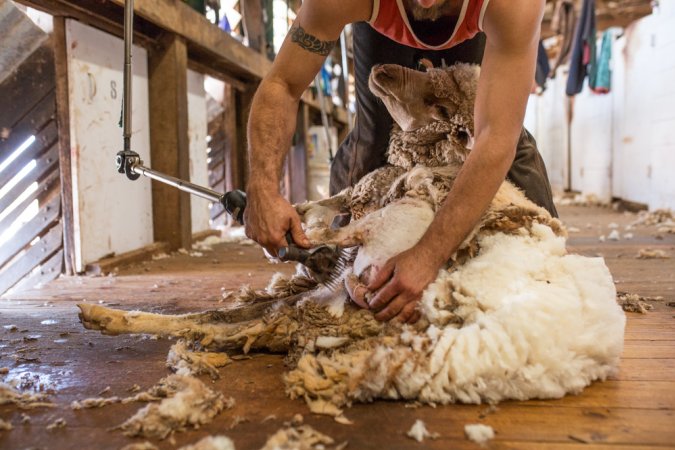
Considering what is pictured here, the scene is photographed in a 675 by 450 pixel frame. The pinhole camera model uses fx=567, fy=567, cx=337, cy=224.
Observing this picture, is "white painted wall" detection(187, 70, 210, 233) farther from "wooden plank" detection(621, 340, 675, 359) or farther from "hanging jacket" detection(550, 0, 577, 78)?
"hanging jacket" detection(550, 0, 577, 78)

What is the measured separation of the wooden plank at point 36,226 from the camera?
139 inches

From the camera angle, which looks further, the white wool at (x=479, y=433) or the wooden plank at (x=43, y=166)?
the wooden plank at (x=43, y=166)

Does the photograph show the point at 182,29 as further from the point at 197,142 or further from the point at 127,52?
the point at 127,52

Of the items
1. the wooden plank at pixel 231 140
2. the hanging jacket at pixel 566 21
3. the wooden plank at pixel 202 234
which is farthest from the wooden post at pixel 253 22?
the hanging jacket at pixel 566 21

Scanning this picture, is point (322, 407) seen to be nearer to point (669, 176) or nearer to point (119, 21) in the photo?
point (119, 21)

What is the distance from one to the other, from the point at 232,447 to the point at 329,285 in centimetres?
65

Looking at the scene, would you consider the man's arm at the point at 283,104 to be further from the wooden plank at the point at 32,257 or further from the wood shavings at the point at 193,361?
the wooden plank at the point at 32,257

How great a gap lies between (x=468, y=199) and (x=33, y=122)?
3.01 m

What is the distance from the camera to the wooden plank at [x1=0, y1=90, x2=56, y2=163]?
350 centimetres

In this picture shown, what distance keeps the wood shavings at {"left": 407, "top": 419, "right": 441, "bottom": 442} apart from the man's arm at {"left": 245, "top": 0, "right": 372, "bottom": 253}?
62cm

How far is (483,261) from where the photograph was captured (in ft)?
5.10

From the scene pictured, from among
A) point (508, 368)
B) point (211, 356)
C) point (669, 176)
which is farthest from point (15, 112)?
point (669, 176)

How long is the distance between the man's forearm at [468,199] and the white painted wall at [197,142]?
12.3 feet

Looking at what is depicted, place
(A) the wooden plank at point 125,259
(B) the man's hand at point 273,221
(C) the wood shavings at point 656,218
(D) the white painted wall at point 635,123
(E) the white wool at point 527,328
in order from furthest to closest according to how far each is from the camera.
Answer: (D) the white painted wall at point 635,123, (C) the wood shavings at point 656,218, (A) the wooden plank at point 125,259, (B) the man's hand at point 273,221, (E) the white wool at point 527,328
